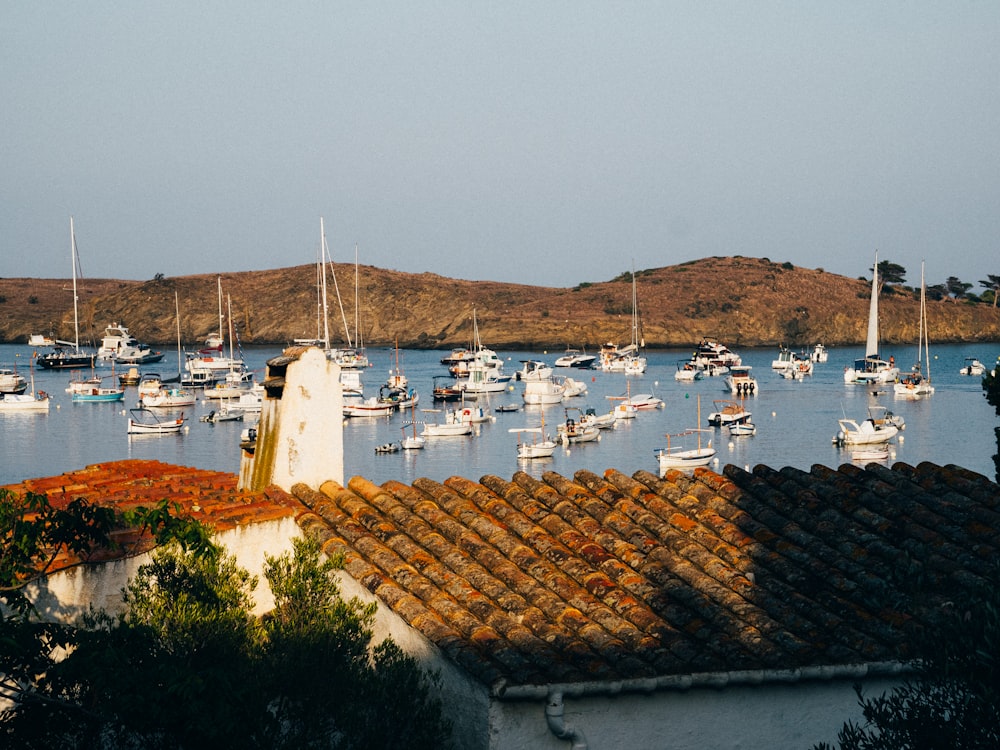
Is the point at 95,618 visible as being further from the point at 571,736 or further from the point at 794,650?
the point at 794,650

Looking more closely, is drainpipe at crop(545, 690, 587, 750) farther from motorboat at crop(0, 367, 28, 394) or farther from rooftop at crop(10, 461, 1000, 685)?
motorboat at crop(0, 367, 28, 394)

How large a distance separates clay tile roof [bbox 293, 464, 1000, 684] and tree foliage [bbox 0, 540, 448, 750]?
0.49 metres

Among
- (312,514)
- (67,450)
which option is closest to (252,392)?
(67,450)

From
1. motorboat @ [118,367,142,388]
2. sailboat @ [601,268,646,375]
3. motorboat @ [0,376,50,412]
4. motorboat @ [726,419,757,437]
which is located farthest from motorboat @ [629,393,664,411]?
motorboat @ [118,367,142,388]

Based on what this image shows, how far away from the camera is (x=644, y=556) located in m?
10.1

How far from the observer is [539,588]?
9375mm

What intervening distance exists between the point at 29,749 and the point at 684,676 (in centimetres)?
435

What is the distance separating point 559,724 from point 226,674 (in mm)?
2285

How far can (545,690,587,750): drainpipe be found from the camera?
309 inches

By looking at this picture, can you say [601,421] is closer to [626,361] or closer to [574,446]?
[574,446]

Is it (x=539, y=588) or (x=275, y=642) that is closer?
(x=275, y=642)

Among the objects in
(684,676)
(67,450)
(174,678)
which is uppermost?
(174,678)

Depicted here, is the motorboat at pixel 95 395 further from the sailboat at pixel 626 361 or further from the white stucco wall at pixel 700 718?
the white stucco wall at pixel 700 718

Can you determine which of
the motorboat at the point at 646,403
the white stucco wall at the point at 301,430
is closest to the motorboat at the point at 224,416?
the motorboat at the point at 646,403
